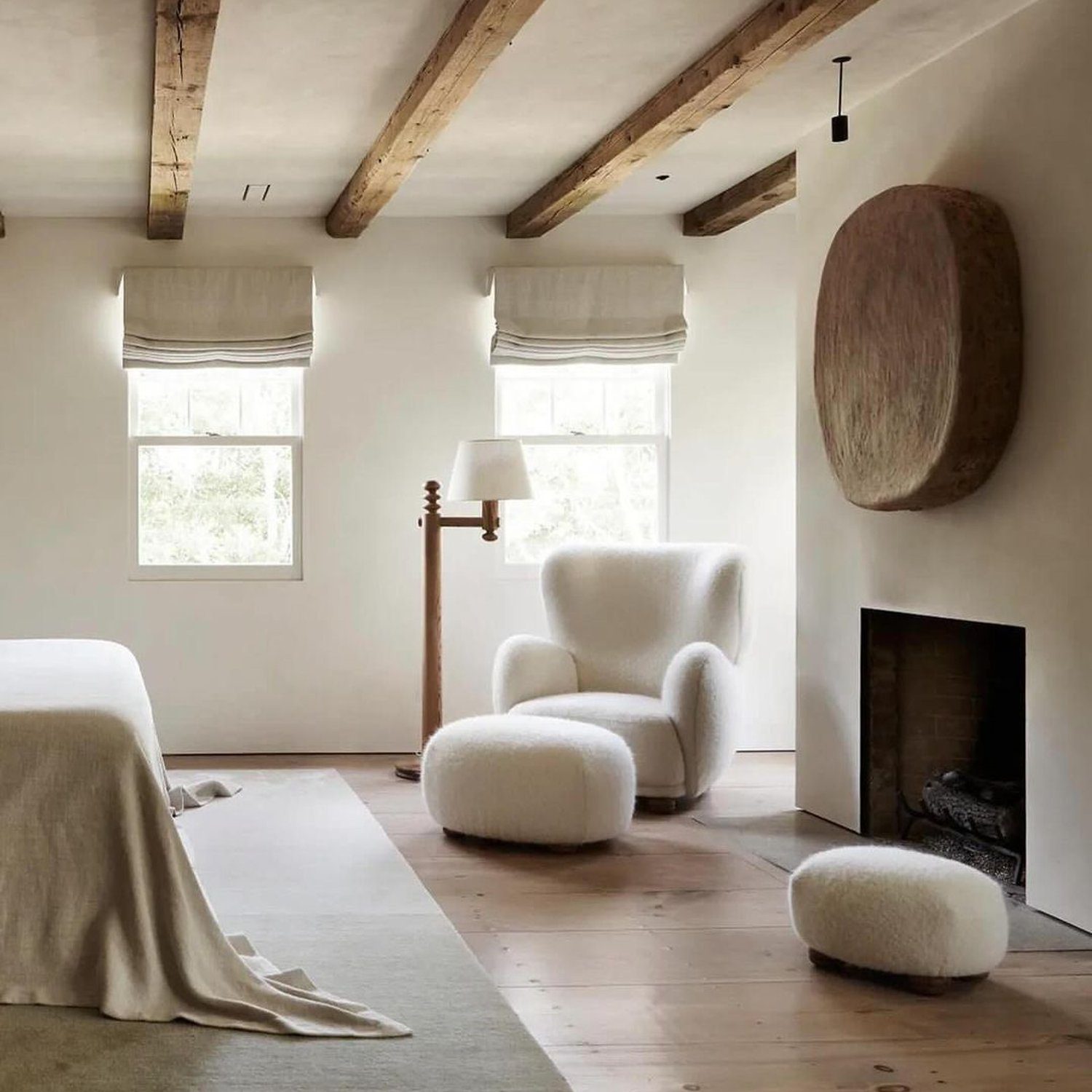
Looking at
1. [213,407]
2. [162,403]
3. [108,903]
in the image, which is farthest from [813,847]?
[162,403]

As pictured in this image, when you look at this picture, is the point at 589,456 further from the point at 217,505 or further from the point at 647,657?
the point at 217,505

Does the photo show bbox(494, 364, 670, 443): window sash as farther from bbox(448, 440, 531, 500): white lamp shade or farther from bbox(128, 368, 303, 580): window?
bbox(128, 368, 303, 580): window

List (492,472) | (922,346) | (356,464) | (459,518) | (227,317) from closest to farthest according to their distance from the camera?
(922,346), (492,472), (459,518), (227,317), (356,464)

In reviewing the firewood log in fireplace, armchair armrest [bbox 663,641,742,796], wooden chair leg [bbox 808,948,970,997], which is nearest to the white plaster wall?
armchair armrest [bbox 663,641,742,796]

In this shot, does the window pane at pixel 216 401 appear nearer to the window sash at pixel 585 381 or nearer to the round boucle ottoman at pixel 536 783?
the window sash at pixel 585 381

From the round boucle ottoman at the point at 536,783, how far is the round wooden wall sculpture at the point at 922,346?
1.17m

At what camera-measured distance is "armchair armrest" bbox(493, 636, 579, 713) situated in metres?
5.84

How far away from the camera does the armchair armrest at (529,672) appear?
584cm

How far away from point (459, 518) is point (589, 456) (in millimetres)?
938

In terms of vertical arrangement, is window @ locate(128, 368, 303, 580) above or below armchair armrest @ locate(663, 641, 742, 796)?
above

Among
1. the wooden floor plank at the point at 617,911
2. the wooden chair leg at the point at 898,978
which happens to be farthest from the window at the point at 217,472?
the wooden chair leg at the point at 898,978

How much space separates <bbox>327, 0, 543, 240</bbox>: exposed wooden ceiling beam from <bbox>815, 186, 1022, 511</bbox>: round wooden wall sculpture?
1.29 meters

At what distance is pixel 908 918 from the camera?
3256 millimetres

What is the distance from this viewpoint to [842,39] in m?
4.29
